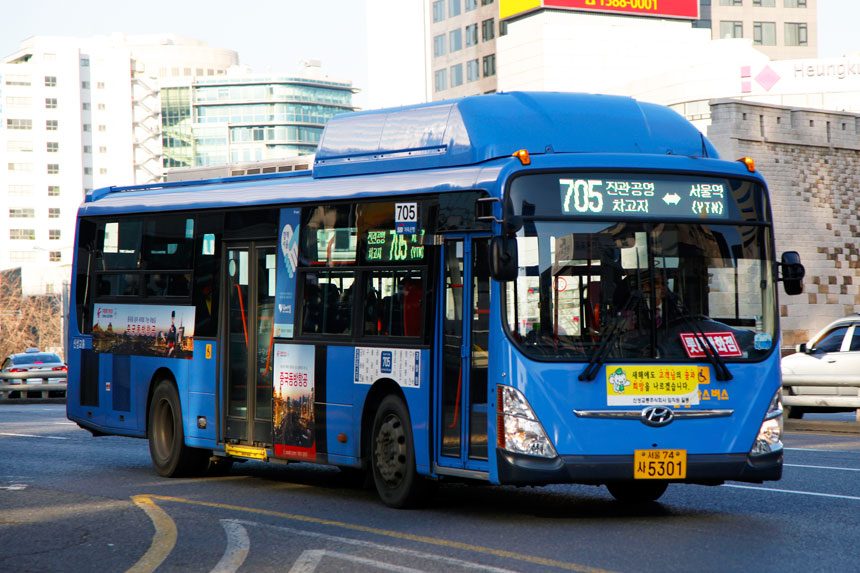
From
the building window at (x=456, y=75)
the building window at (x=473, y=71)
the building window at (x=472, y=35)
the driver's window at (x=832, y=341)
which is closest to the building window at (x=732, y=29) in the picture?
the building window at (x=472, y=35)

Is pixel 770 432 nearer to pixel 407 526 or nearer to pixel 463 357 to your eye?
pixel 463 357

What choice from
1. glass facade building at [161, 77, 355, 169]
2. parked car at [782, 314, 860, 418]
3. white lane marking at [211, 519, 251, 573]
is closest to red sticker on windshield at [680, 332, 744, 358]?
white lane marking at [211, 519, 251, 573]

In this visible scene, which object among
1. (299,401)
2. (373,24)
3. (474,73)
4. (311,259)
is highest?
(373,24)

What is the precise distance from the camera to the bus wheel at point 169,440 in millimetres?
15539

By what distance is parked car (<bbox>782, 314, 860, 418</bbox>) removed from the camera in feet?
82.6

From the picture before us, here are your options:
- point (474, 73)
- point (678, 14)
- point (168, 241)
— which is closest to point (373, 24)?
point (474, 73)

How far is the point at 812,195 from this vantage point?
5378 cm

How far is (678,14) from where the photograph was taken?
102188 millimetres

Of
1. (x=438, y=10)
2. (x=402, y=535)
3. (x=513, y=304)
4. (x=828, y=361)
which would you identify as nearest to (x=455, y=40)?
(x=438, y=10)

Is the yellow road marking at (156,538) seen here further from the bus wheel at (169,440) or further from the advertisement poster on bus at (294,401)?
the bus wheel at (169,440)

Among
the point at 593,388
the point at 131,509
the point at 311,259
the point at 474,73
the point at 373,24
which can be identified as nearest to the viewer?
the point at 593,388

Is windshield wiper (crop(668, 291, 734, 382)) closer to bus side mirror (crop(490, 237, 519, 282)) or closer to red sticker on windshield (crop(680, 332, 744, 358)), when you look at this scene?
red sticker on windshield (crop(680, 332, 744, 358))

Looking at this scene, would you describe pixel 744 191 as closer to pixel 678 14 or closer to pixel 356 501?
pixel 356 501

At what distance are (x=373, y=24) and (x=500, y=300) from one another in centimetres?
12510
